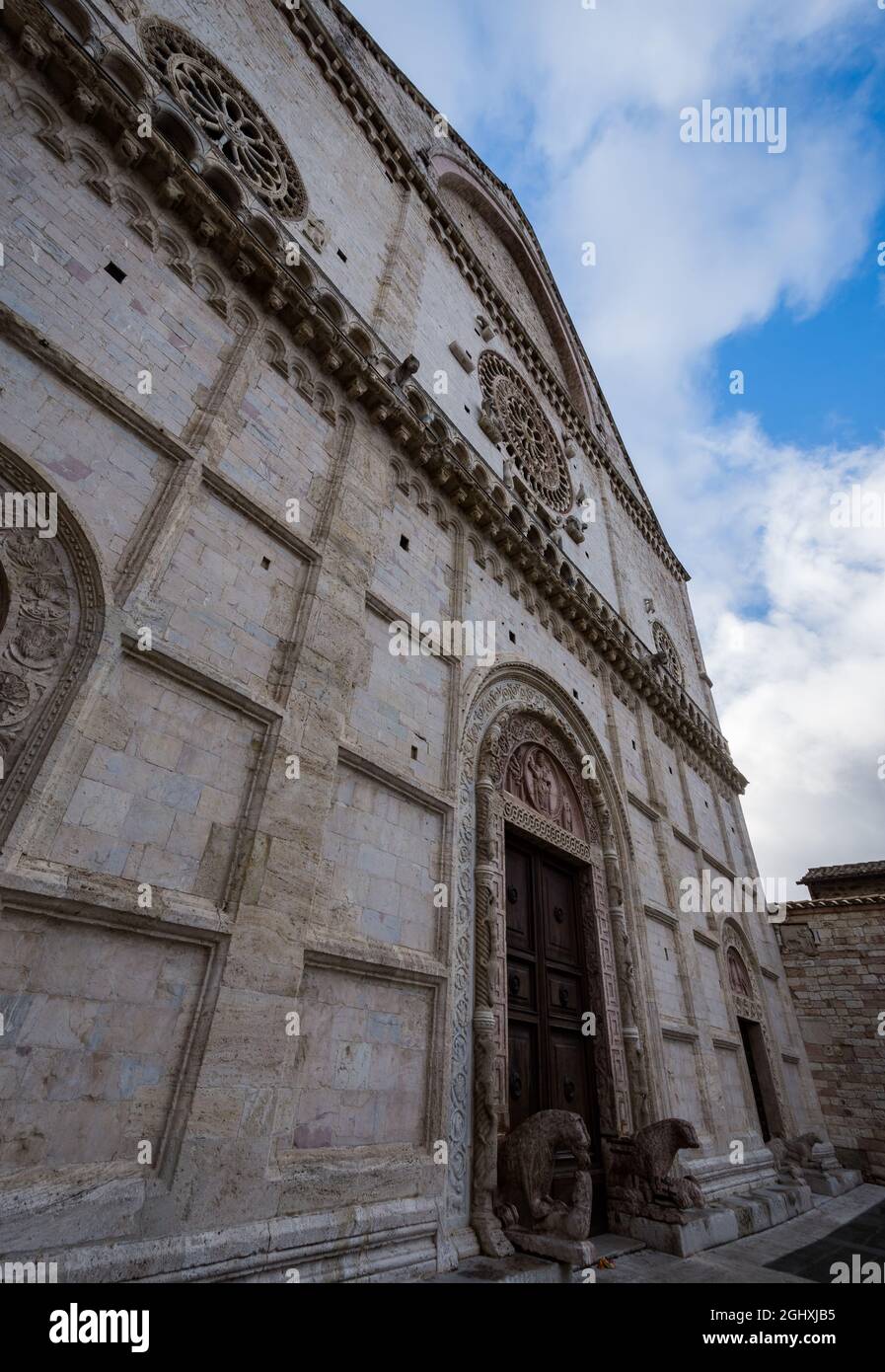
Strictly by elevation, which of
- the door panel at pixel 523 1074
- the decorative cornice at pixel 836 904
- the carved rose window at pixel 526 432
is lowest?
the door panel at pixel 523 1074

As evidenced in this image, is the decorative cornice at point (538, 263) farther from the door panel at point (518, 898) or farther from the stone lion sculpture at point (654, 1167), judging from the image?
the stone lion sculpture at point (654, 1167)

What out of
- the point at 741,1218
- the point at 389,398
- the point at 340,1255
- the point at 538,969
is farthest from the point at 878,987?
the point at 389,398

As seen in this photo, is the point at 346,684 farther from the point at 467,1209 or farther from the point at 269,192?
the point at 269,192

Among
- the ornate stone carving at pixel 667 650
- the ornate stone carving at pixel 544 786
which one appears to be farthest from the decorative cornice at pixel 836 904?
the ornate stone carving at pixel 544 786

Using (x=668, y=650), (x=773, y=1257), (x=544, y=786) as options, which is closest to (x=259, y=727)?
(x=544, y=786)

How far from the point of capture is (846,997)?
15609mm

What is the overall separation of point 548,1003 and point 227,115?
11783 mm

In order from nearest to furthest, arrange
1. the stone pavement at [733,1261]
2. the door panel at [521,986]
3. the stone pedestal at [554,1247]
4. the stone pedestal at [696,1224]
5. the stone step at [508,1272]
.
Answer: the stone step at [508,1272], the stone pavement at [733,1261], the stone pedestal at [554,1247], the stone pedestal at [696,1224], the door panel at [521,986]

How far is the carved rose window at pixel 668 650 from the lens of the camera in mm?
16875

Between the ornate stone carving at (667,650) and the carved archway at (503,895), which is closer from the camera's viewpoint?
the carved archway at (503,895)

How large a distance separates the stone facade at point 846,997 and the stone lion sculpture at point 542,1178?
12.8 meters

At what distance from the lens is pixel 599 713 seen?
11375mm

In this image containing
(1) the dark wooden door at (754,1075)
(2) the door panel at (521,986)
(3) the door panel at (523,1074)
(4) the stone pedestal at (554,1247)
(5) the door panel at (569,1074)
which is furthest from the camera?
(1) the dark wooden door at (754,1075)

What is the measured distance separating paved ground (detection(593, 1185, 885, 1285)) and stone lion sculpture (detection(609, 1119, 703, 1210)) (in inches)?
18.9
